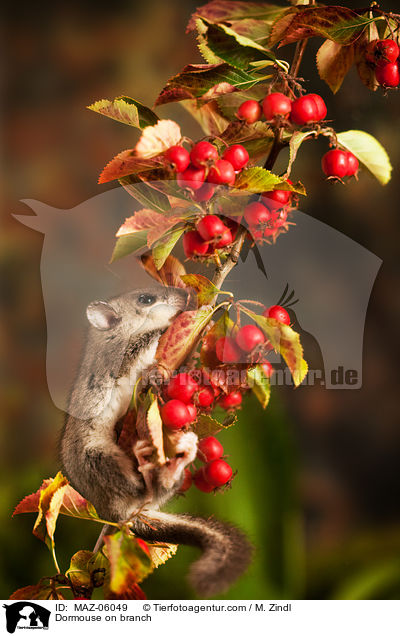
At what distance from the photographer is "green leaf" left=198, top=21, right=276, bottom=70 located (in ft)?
1.94

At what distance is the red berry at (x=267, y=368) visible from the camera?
0.69 m

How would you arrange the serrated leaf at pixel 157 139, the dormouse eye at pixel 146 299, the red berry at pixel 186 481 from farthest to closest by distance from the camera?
1. the dormouse eye at pixel 146 299
2. the red berry at pixel 186 481
3. the serrated leaf at pixel 157 139

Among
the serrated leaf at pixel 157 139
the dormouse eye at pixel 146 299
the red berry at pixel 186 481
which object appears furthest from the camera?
the dormouse eye at pixel 146 299

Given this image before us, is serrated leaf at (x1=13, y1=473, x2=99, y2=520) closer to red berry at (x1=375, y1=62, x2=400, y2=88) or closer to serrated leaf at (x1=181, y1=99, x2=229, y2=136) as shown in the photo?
serrated leaf at (x1=181, y1=99, x2=229, y2=136)

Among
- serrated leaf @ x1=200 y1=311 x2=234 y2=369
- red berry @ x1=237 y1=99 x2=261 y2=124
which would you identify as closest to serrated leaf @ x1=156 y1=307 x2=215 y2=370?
serrated leaf @ x1=200 y1=311 x2=234 y2=369

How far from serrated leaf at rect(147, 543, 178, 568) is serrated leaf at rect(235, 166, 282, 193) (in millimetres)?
447

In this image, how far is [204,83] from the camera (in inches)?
25.6

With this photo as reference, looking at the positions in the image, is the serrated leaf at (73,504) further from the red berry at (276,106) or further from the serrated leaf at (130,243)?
the red berry at (276,106)

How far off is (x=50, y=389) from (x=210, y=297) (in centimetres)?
28

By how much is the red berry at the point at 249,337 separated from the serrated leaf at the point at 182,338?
47mm

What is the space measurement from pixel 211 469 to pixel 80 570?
212 mm
